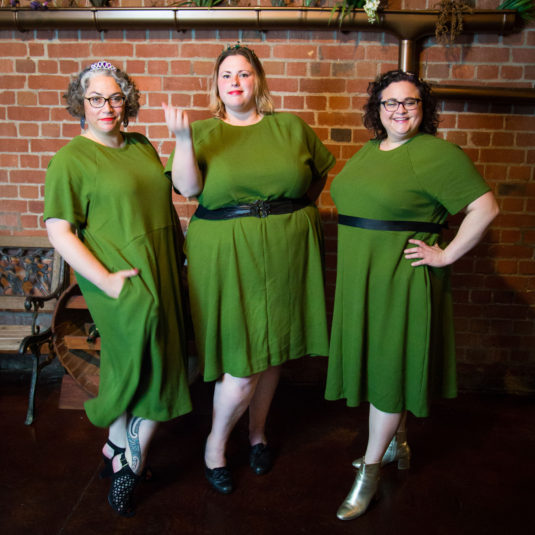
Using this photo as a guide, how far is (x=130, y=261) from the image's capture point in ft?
6.57

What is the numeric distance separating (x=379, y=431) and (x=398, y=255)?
0.77 meters

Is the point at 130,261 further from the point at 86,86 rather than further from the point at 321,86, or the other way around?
the point at 321,86

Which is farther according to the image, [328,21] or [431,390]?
[328,21]

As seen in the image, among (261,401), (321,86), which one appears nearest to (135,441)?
(261,401)

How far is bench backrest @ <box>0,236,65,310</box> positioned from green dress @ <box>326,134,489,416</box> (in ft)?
6.49

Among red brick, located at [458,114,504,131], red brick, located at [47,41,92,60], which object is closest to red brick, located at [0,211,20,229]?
red brick, located at [47,41,92,60]

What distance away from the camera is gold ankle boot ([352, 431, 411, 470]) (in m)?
2.55

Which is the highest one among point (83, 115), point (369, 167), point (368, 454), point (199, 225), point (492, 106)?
point (492, 106)

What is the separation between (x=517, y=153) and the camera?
3.13 meters

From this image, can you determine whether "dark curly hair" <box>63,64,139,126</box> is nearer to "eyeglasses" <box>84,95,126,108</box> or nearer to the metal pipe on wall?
"eyeglasses" <box>84,95,126,108</box>

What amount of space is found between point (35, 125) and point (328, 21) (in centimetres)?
189

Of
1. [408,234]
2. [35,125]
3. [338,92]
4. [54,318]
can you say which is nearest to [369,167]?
[408,234]

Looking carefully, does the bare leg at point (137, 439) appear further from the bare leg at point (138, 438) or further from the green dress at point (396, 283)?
the green dress at point (396, 283)

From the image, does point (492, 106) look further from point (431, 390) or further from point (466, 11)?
point (431, 390)
